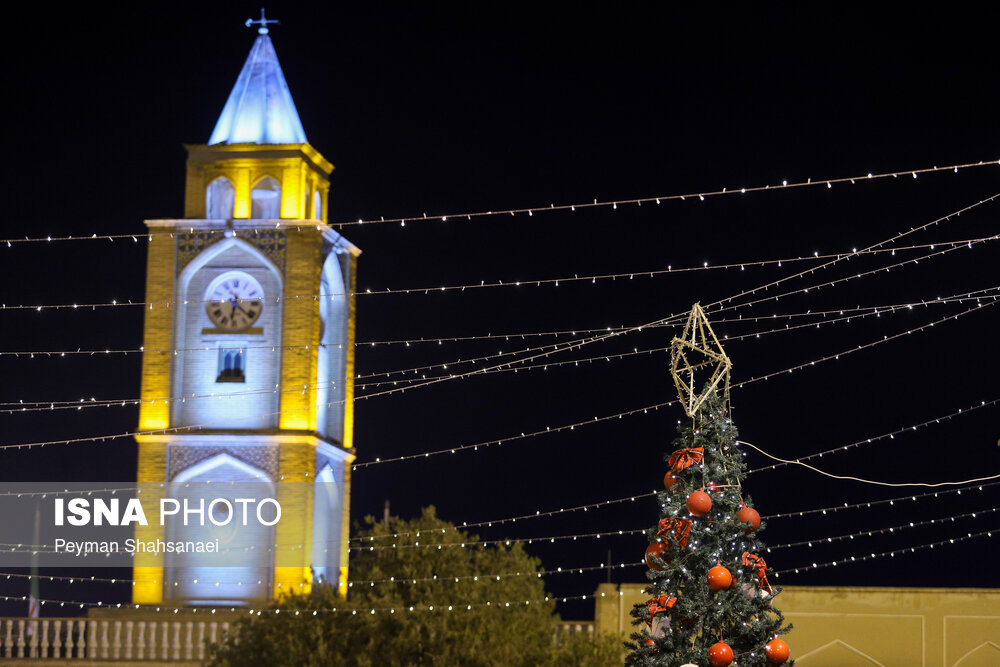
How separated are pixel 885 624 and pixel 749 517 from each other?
1512 centimetres

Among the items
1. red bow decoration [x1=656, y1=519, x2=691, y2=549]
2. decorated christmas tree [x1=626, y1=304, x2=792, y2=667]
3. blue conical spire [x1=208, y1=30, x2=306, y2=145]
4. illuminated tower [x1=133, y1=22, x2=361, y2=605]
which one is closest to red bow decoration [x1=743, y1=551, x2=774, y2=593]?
decorated christmas tree [x1=626, y1=304, x2=792, y2=667]

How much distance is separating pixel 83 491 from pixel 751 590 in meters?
22.8

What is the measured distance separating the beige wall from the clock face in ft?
31.2

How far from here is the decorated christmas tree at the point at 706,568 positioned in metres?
15.1

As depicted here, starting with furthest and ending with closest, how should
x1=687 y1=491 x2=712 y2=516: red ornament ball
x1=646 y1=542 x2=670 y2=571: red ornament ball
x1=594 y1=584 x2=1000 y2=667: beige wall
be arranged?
x1=594 y1=584 x2=1000 y2=667: beige wall → x1=646 y1=542 x2=670 y2=571: red ornament ball → x1=687 y1=491 x2=712 y2=516: red ornament ball

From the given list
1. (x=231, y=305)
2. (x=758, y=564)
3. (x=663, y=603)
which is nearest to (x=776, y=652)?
(x=758, y=564)

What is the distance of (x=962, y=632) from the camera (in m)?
29.4

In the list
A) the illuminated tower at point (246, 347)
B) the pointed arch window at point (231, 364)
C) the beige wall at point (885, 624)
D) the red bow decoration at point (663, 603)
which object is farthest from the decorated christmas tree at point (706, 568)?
the pointed arch window at point (231, 364)

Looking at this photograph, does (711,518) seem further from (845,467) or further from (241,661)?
(845,467)

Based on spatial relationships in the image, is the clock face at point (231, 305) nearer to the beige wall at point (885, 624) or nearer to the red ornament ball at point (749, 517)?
the beige wall at point (885, 624)

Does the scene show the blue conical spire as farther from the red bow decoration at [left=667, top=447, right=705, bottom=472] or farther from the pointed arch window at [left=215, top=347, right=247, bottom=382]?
the red bow decoration at [left=667, top=447, right=705, bottom=472]

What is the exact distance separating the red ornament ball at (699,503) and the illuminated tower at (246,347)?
20.1 m

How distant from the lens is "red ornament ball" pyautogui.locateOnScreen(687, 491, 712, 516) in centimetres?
1492

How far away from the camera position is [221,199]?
36.2 m
